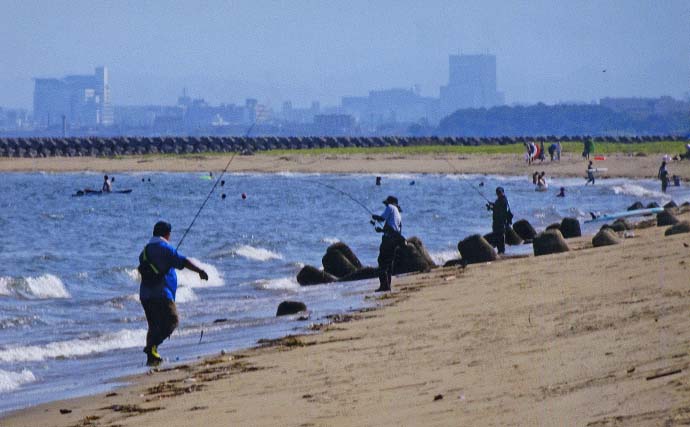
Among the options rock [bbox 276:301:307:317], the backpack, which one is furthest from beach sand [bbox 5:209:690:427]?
rock [bbox 276:301:307:317]

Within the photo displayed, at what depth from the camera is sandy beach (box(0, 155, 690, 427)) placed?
7035 millimetres

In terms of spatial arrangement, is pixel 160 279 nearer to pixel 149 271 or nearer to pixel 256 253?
pixel 149 271

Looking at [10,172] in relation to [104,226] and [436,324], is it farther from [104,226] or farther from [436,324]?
[436,324]

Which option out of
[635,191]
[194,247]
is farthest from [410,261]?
[635,191]

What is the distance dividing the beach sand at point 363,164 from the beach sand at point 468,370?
141 ft

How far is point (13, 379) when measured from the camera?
11.3m

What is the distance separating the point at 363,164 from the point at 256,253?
4228 centimetres

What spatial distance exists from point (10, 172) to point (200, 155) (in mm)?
11559

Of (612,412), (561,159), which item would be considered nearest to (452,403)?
(612,412)

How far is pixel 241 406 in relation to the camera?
848cm

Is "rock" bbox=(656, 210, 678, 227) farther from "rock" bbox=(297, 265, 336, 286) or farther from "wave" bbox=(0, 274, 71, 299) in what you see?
"wave" bbox=(0, 274, 71, 299)

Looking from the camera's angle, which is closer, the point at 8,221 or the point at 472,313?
the point at 472,313

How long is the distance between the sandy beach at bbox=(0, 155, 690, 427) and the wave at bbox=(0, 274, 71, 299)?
7.01 meters

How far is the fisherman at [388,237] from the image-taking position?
51.7 feet
